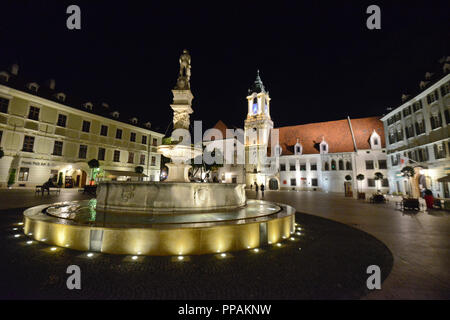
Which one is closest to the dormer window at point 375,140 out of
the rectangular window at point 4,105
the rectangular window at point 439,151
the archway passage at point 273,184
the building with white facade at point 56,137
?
the rectangular window at point 439,151

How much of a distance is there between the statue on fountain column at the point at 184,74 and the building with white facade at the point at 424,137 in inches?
792

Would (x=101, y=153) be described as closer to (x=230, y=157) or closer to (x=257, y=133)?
(x=230, y=157)

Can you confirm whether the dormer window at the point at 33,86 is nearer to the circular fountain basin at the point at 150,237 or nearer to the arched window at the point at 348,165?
the circular fountain basin at the point at 150,237

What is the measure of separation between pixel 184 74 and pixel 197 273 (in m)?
10.3

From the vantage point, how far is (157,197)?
7113 millimetres

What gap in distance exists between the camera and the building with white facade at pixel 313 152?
36.2m

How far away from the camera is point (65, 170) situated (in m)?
25.0

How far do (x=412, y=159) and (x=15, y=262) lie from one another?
36.3 meters

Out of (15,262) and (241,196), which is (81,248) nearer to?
(15,262)

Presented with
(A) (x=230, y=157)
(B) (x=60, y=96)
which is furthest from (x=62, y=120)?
(A) (x=230, y=157)

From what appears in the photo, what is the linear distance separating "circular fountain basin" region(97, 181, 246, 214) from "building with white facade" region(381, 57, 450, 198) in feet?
62.0

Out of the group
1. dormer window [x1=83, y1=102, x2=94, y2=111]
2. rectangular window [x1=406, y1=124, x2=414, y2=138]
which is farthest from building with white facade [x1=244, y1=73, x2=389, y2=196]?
dormer window [x1=83, y1=102, x2=94, y2=111]

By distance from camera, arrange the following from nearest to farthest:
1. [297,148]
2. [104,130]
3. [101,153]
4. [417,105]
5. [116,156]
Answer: [417,105] < [101,153] < [104,130] < [116,156] < [297,148]
